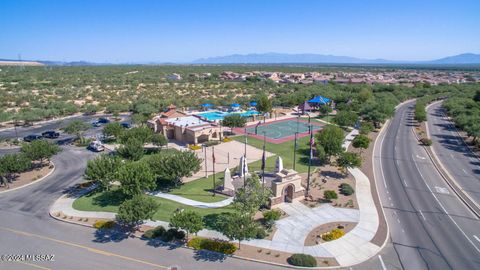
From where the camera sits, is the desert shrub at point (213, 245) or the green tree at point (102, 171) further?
the green tree at point (102, 171)

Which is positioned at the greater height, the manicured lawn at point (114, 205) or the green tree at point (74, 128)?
the green tree at point (74, 128)

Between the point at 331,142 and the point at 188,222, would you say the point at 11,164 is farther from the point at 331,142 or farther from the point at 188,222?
the point at 331,142

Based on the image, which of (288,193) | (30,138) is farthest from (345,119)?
(30,138)

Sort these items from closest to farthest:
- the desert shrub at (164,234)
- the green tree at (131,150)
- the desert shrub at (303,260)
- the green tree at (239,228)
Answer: the desert shrub at (303,260) → the green tree at (239,228) → the desert shrub at (164,234) → the green tree at (131,150)

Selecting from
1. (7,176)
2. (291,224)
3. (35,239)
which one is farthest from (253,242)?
(7,176)

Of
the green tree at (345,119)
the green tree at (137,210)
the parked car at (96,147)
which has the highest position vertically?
the green tree at (345,119)

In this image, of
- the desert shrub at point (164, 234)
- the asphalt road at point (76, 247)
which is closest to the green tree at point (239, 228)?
the asphalt road at point (76, 247)

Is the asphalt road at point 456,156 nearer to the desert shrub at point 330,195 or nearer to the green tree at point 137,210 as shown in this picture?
the desert shrub at point 330,195
